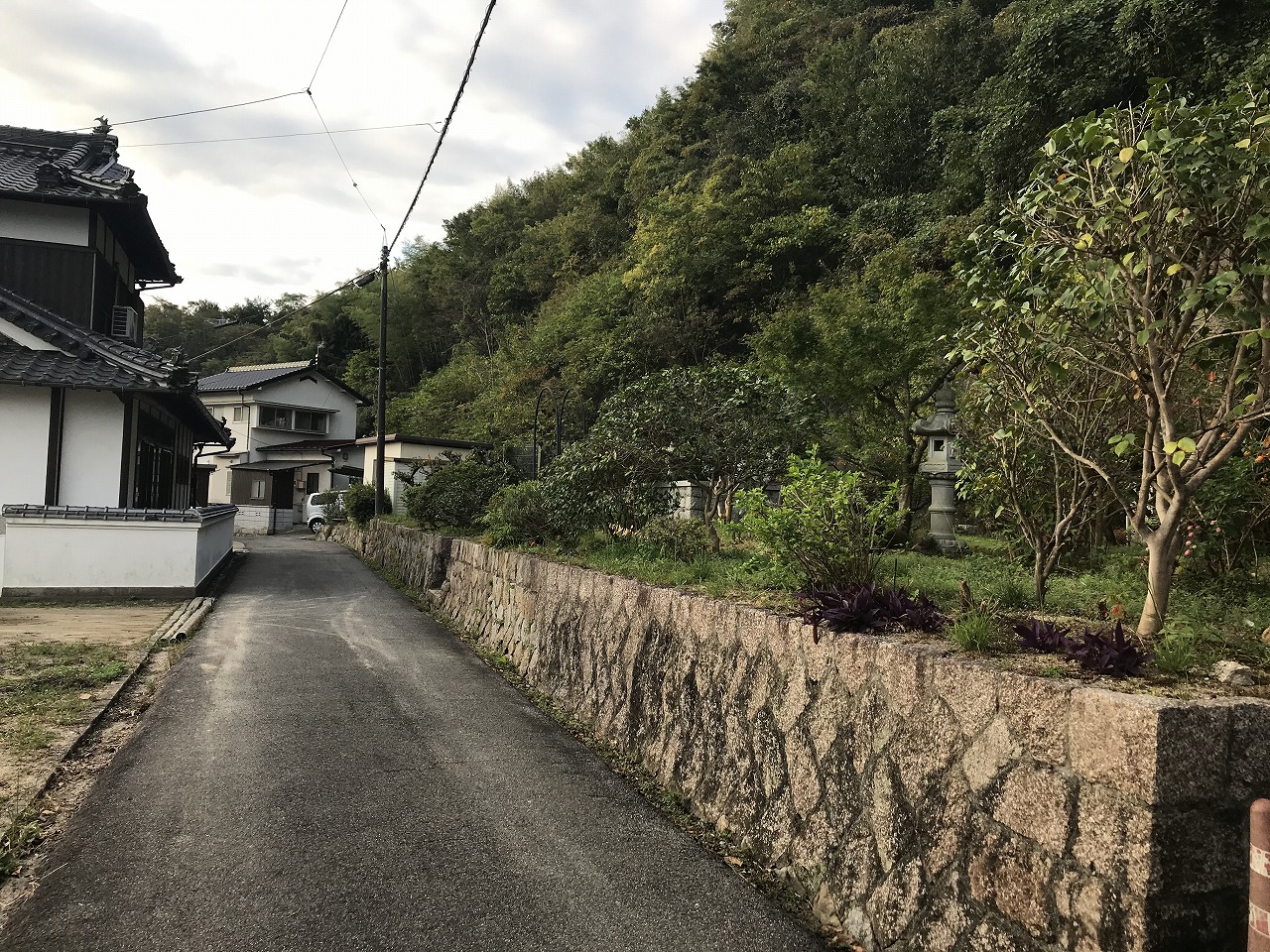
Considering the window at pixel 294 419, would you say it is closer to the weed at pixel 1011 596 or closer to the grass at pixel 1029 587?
the grass at pixel 1029 587

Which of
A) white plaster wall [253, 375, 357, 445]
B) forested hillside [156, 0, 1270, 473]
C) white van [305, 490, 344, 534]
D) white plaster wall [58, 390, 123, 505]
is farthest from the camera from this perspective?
white plaster wall [253, 375, 357, 445]

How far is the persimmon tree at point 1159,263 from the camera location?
3217 millimetres

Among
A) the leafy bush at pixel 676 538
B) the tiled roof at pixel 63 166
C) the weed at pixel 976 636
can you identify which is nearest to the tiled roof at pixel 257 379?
the tiled roof at pixel 63 166

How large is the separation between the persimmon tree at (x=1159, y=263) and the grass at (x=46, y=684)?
6.89 m

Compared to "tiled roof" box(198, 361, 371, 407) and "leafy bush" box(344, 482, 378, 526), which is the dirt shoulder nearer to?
"leafy bush" box(344, 482, 378, 526)

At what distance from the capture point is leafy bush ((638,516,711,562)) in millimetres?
7848

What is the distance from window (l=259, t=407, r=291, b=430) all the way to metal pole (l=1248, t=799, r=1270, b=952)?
4291 centimetres

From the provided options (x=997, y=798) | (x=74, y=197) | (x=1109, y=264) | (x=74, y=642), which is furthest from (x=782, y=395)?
(x=74, y=197)

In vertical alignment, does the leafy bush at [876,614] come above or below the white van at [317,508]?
above

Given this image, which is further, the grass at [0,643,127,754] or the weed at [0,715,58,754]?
the grass at [0,643,127,754]

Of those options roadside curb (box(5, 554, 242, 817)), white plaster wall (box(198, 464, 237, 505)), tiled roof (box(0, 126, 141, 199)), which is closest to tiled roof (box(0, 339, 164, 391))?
tiled roof (box(0, 126, 141, 199))

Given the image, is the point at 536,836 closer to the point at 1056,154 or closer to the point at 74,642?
the point at 1056,154

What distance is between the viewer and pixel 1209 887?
96.0 inches

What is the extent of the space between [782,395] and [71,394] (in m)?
12.3
